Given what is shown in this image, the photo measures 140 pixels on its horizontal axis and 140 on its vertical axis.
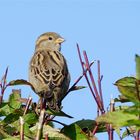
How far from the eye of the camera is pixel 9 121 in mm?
2709

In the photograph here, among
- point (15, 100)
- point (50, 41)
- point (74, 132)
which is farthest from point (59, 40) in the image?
point (74, 132)

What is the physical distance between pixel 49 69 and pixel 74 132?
11.4 ft

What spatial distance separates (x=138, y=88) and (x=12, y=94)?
4.77 ft

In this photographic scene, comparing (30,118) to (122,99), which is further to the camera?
(30,118)

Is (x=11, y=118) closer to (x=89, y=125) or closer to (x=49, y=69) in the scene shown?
(x=89, y=125)

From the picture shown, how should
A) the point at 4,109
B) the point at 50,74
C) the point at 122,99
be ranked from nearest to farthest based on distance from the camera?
the point at 122,99
the point at 4,109
the point at 50,74

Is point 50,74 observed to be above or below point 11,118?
above

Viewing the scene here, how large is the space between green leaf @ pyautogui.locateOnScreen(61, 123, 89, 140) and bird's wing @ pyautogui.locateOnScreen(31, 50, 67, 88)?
10.3 feet

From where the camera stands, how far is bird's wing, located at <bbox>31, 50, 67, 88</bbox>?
19.1 feet

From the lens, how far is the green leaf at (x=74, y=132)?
2.39 m

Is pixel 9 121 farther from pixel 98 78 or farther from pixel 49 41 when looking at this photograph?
pixel 49 41

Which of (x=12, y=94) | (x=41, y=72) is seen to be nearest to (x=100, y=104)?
(x=12, y=94)

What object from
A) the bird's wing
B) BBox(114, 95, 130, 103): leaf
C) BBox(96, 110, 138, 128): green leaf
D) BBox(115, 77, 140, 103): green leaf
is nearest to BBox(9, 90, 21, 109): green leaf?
BBox(114, 95, 130, 103): leaf

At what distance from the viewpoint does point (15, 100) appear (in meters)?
2.88
